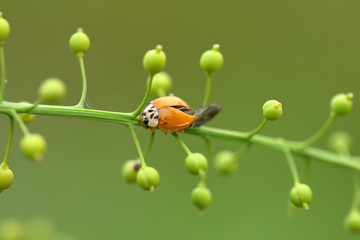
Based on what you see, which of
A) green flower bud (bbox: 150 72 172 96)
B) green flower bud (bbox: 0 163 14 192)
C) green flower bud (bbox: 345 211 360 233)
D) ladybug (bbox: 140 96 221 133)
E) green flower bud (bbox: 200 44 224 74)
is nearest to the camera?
green flower bud (bbox: 0 163 14 192)

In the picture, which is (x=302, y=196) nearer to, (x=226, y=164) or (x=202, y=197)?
(x=202, y=197)

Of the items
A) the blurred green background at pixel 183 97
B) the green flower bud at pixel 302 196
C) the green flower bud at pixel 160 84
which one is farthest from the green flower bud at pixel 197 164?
the blurred green background at pixel 183 97

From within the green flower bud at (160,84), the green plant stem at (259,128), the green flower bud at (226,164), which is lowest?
the green plant stem at (259,128)

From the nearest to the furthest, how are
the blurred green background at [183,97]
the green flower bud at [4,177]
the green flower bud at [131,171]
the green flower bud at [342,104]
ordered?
1. the green flower bud at [4,177]
2. the green flower bud at [342,104]
3. the green flower bud at [131,171]
4. the blurred green background at [183,97]

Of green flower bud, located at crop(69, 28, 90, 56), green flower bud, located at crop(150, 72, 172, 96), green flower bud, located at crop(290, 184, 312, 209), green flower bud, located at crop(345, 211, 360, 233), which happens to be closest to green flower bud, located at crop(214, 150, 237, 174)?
green flower bud, located at crop(150, 72, 172, 96)

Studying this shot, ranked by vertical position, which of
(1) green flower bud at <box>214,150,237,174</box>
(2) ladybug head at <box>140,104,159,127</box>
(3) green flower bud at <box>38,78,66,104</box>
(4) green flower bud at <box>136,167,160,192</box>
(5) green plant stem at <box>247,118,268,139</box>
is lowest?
(3) green flower bud at <box>38,78,66,104</box>

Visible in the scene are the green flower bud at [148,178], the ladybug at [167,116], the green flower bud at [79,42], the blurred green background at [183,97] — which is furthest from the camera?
the blurred green background at [183,97]

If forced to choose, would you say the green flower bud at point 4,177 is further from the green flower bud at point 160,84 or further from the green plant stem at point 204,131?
the green flower bud at point 160,84

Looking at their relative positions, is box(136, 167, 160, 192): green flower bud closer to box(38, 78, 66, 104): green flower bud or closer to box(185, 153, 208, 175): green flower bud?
box(185, 153, 208, 175): green flower bud
